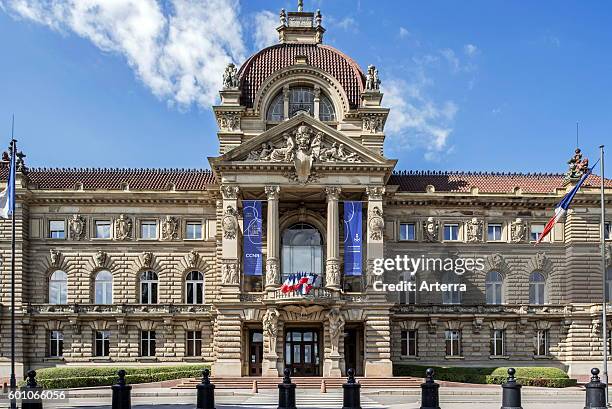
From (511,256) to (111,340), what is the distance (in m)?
31.9

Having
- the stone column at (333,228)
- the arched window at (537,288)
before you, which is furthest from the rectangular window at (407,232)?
the arched window at (537,288)

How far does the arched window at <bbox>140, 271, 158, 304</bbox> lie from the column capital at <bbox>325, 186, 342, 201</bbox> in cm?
1618

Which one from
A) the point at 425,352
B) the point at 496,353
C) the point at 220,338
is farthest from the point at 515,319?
the point at 220,338

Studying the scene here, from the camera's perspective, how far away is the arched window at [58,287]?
6462cm

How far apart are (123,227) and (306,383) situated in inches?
812

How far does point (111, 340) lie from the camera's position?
63656 mm

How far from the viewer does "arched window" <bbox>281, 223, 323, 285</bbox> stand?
62.5 meters

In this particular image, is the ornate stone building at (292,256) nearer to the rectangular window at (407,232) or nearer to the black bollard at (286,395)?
the rectangular window at (407,232)

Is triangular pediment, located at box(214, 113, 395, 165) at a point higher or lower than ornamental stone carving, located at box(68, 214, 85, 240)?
higher

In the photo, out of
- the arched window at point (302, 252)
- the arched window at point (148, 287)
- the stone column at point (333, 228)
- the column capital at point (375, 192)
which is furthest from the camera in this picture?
the arched window at point (148, 287)

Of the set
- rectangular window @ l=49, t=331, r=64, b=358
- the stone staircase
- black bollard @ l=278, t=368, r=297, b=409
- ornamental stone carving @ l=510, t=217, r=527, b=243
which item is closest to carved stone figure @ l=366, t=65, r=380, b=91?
ornamental stone carving @ l=510, t=217, r=527, b=243

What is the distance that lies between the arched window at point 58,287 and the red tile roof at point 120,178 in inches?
271

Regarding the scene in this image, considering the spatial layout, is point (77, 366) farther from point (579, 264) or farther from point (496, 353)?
point (579, 264)

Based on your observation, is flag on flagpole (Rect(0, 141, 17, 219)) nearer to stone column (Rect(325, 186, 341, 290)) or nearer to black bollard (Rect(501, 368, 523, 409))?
stone column (Rect(325, 186, 341, 290))
